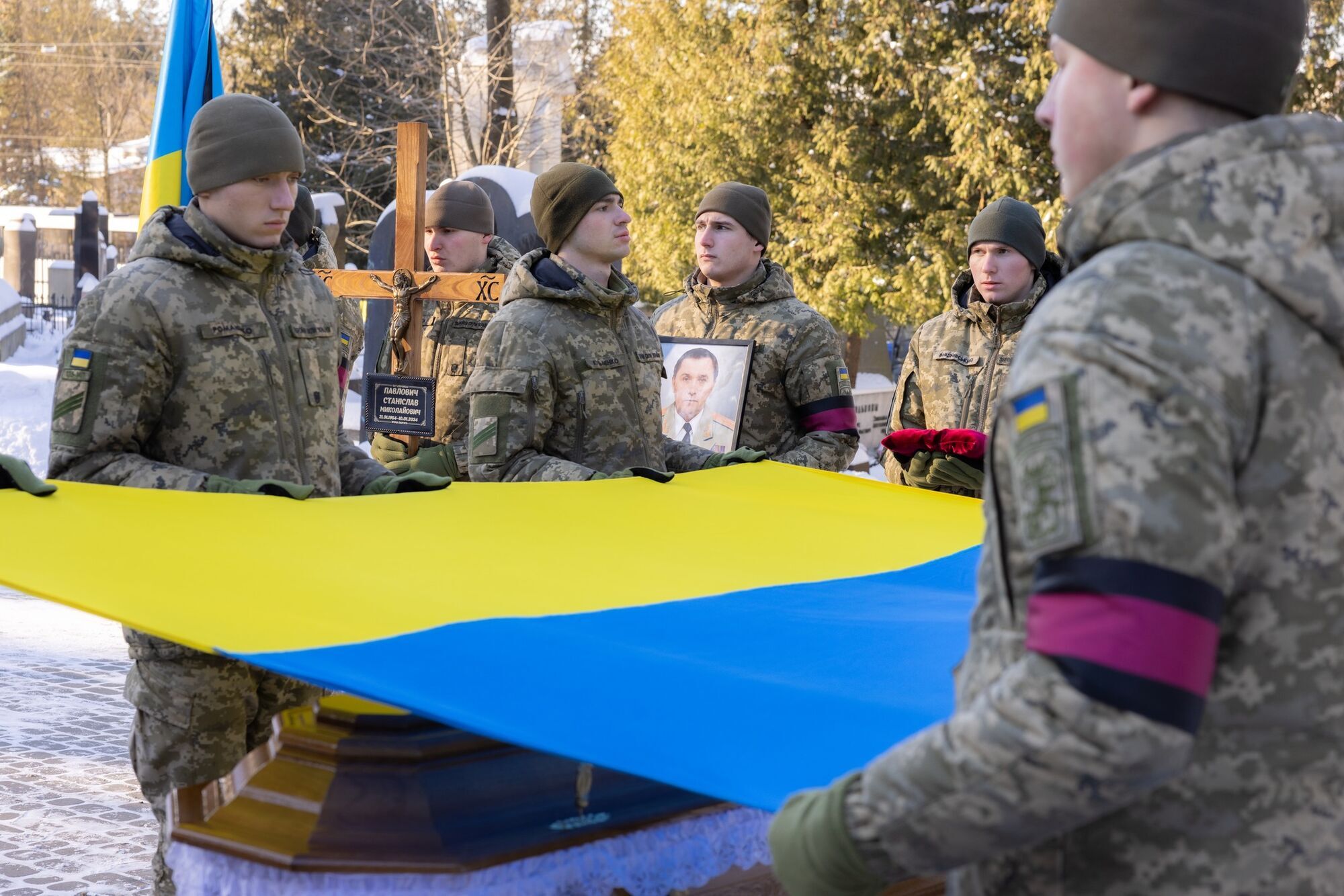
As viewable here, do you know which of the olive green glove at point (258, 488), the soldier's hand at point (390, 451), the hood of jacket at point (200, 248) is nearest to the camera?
the olive green glove at point (258, 488)

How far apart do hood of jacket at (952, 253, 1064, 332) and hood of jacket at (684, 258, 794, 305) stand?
0.77 m

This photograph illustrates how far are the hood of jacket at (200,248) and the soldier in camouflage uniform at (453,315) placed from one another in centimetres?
270

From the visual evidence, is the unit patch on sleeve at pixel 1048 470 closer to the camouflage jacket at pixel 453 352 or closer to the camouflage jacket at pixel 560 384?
the camouflage jacket at pixel 560 384

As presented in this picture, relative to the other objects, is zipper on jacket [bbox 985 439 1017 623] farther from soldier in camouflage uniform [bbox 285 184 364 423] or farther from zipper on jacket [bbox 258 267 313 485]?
soldier in camouflage uniform [bbox 285 184 364 423]

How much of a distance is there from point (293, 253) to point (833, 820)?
2917 mm

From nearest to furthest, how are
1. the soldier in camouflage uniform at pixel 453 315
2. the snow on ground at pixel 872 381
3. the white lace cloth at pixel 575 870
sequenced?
the white lace cloth at pixel 575 870 → the soldier in camouflage uniform at pixel 453 315 → the snow on ground at pixel 872 381

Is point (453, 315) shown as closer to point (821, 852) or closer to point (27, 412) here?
point (821, 852)

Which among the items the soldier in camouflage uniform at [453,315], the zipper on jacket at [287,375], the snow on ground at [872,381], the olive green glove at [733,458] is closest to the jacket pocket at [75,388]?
the zipper on jacket at [287,375]

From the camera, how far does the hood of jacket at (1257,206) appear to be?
4.38ft

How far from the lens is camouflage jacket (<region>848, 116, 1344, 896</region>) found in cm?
123

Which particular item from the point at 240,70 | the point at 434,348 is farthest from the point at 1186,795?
the point at 240,70

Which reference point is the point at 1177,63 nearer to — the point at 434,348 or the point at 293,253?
the point at 293,253

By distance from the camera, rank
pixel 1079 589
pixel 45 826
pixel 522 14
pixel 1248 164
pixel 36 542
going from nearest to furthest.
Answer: pixel 1079 589
pixel 1248 164
pixel 36 542
pixel 45 826
pixel 522 14

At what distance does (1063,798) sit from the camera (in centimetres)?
125
